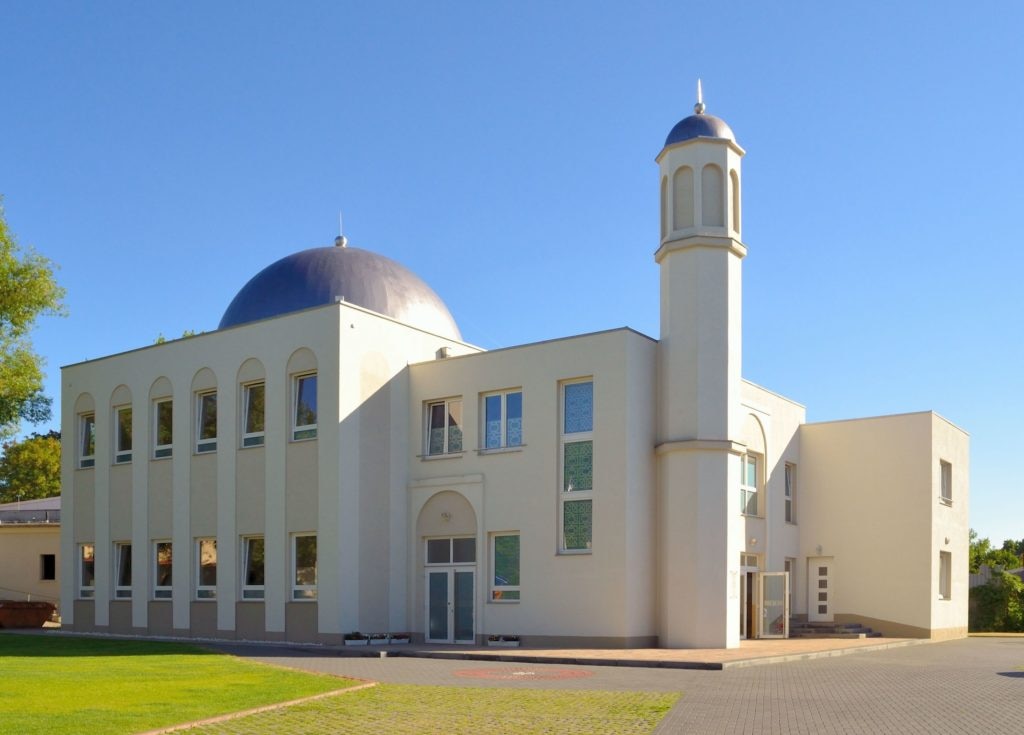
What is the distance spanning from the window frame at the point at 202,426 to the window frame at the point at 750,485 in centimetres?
1368

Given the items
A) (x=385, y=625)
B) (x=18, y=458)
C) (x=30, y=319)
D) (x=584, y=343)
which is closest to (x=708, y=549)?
(x=584, y=343)

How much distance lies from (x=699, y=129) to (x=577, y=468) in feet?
27.4

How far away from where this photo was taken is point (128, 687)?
48.8 ft

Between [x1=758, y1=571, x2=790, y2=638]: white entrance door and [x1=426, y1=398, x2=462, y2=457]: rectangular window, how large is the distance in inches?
358

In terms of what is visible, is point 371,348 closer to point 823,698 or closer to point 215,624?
point 215,624

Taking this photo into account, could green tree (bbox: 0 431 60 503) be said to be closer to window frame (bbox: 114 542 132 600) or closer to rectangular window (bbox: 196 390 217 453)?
window frame (bbox: 114 542 132 600)

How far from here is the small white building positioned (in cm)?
2370

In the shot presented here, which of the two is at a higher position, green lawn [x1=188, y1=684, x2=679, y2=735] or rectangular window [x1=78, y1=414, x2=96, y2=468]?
rectangular window [x1=78, y1=414, x2=96, y2=468]

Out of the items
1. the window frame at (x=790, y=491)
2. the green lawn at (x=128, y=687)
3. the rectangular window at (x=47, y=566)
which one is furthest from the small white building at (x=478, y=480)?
the rectangular window at (x=47, y=566)

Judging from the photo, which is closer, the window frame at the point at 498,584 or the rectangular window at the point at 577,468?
the rectangular window at the point at 577,468

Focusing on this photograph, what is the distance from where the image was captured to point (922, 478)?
30078 millimetres

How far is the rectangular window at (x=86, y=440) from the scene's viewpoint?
31156mm

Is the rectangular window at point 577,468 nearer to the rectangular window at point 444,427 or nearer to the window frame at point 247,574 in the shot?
the rectangular window at point 444,427

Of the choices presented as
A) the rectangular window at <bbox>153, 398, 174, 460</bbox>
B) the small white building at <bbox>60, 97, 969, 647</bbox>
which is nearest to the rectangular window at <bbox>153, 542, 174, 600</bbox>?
the small white building at <bbox>60, 97, 969, 647</bbox>
